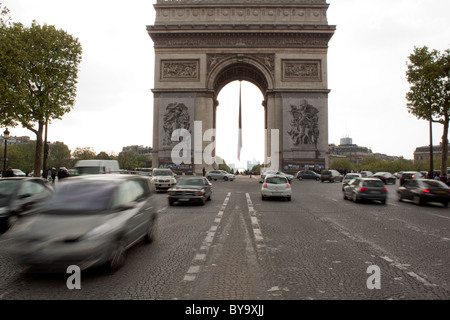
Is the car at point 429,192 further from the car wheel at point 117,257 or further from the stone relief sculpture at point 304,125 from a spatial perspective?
the stone relief sculpture at point 304,125

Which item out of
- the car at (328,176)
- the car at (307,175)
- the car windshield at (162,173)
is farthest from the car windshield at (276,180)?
the car at (307,175)

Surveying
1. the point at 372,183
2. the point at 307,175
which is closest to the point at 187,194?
the point at 372,183

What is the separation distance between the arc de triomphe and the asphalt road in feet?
118

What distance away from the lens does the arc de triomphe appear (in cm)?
4406

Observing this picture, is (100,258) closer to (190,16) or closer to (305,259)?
(305,259)

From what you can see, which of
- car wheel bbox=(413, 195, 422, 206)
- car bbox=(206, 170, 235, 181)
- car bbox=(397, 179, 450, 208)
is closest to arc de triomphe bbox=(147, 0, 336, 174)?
car bbox=(206, 170, 235, 181)

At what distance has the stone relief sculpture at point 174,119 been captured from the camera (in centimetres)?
4397

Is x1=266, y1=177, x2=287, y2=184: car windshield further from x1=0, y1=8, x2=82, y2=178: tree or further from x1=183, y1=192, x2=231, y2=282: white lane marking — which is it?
x1=0, y1=8, x2=82, y2=178: tree

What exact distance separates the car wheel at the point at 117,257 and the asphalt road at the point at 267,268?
4.6 inches

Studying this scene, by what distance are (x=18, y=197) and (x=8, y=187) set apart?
1.61 feet
